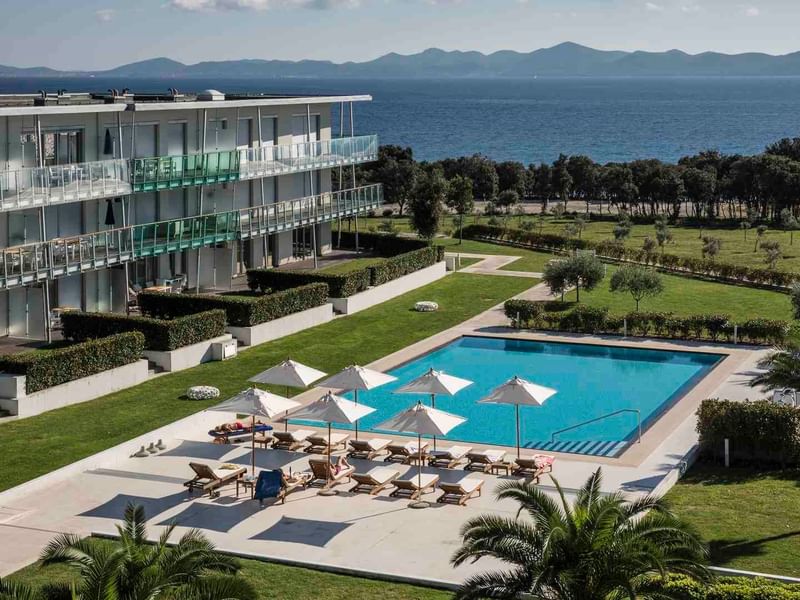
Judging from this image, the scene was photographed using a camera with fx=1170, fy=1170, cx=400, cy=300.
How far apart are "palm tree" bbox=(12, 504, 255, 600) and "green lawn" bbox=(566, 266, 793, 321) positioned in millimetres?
30565

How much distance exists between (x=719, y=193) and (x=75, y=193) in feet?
172

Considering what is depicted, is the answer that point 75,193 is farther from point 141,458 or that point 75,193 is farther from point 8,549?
point 8,549

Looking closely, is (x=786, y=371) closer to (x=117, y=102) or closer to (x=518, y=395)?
(x=518, y=395)

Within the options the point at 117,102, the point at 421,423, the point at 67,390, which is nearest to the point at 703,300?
the point at 117,102

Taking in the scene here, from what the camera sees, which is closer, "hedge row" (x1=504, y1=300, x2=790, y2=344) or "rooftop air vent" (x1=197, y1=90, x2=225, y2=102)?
"hedge row" (x1=504, y1=300, x2=790, y2=344)

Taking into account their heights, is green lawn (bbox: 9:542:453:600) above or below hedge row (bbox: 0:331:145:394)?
below

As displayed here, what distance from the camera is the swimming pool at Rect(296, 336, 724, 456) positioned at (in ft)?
100

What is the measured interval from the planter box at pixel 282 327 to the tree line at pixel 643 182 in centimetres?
2674

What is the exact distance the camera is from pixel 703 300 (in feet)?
150

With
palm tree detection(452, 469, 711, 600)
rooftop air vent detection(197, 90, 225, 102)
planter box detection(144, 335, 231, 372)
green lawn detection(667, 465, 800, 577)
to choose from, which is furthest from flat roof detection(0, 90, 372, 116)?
palm tree detection(452, 469, 711, 600)

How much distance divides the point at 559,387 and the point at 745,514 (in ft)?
41.3

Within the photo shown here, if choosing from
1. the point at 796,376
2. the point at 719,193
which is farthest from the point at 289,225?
the point at 719,193

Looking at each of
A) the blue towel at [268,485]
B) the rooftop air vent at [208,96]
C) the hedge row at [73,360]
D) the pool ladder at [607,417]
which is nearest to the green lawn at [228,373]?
the hedge row at [73,360]

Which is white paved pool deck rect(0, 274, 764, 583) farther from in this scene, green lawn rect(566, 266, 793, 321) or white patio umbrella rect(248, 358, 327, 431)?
green lawn rect(566, 266, 793, 321)
